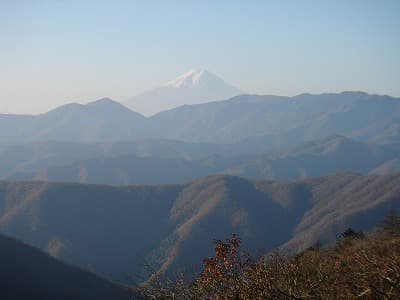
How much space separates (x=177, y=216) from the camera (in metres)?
138

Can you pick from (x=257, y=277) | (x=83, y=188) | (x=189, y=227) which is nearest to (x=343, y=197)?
(x=189, y=227)

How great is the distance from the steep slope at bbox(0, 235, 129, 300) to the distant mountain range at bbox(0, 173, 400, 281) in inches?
1409

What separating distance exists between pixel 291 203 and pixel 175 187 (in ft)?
120

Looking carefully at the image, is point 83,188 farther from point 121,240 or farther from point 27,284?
point 27,284

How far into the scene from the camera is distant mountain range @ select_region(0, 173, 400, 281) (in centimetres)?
11138

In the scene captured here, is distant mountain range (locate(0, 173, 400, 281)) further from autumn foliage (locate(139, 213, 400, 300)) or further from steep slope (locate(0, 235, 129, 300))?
autumn foliage (locate(139, 213, 400, 300))

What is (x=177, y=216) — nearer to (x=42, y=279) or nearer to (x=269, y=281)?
(x=42, y=279)

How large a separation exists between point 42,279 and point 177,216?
8136 centimetres

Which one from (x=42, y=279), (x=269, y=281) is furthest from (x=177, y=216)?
(x=269, y=281)

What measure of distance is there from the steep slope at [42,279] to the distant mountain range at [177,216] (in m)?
35.8

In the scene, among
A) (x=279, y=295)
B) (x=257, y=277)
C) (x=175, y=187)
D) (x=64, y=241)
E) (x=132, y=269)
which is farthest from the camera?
(x=175, y=187)

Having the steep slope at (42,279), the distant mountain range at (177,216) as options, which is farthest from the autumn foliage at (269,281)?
the distant mountain range at (177,216)

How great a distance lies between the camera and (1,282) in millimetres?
50844

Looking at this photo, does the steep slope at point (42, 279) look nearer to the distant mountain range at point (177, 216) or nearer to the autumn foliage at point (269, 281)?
the distant mountain range at point (177, 216)
